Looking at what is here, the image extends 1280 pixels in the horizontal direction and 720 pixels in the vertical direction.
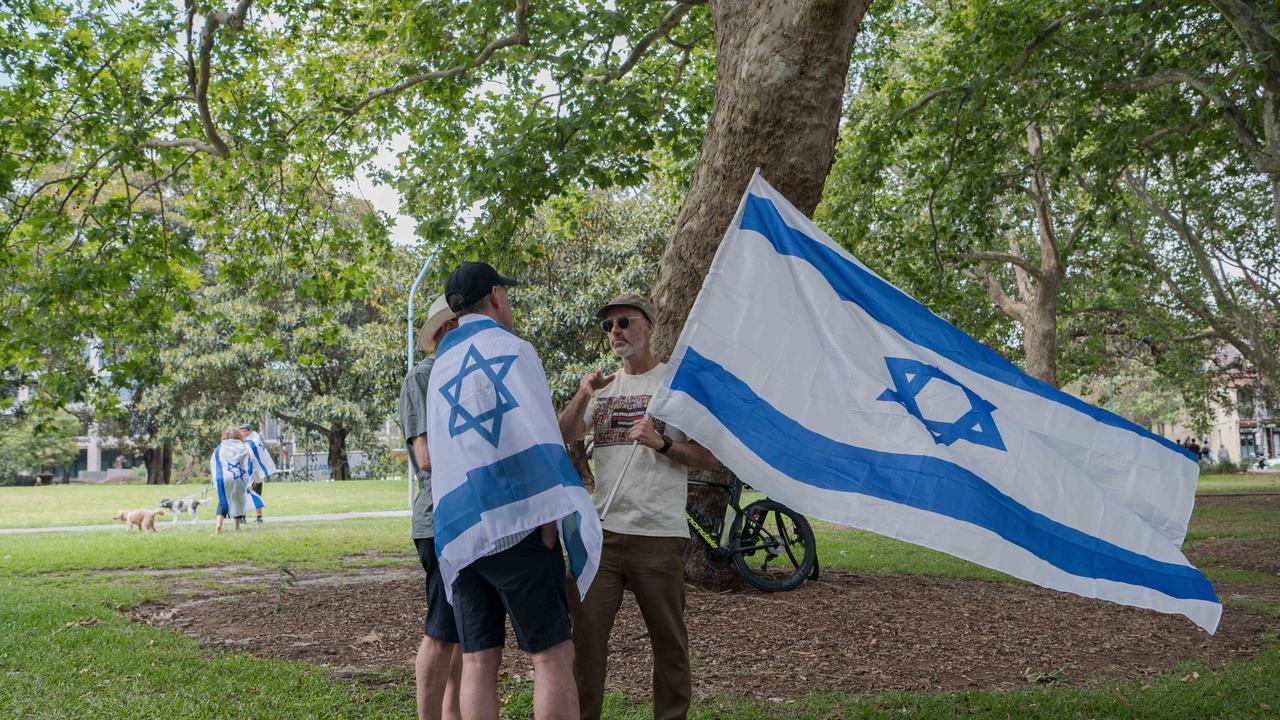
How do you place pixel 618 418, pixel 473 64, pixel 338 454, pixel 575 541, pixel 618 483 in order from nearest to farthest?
pixel 575 541
pixel 618 483
pixel 618 418
pixel 473 64
pixel 338 454

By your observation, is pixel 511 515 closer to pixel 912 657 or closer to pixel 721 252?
pixel 721 252

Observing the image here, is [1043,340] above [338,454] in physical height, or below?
above

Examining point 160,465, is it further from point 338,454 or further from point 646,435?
point 646,435

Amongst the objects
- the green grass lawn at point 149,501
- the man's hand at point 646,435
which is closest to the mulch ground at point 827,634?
the man's hand at point 646,435

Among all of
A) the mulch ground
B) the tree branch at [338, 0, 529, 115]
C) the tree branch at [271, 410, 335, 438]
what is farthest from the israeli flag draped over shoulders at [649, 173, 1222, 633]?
the tree branch at [271, 410, 335, 438]

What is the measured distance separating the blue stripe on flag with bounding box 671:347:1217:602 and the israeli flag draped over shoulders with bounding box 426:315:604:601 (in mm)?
636

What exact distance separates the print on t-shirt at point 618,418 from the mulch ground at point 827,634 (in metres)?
2.05

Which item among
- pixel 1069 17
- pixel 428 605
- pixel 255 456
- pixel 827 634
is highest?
pixel 1069 17

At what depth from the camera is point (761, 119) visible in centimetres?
723

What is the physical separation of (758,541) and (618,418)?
15.6ft

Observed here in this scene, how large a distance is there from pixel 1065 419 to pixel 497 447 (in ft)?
7.70

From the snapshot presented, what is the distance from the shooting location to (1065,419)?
13.6 feet

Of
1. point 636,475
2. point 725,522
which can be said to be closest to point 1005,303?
point 725,522

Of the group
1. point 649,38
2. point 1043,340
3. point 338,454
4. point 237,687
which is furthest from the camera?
point 338,454
